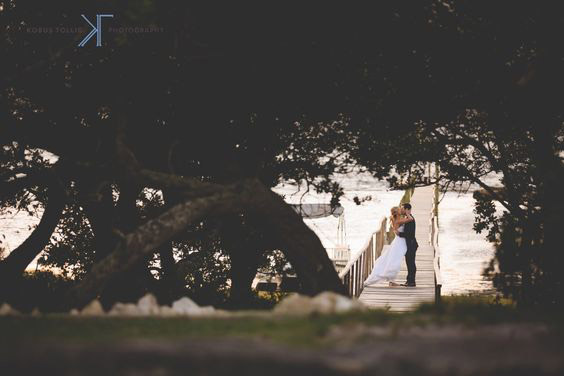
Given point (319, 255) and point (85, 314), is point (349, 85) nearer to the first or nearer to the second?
point (319, 255)

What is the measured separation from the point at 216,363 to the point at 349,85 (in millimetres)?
7887

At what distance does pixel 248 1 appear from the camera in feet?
38.0

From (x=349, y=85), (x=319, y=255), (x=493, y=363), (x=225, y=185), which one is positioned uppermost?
(x=349, y=85)

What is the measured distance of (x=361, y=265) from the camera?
68.4ft

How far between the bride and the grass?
38.1 ft

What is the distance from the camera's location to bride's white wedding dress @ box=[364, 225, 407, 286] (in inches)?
803

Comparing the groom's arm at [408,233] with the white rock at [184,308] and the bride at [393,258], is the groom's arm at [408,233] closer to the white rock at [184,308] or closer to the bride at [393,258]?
the bride at [393,258]

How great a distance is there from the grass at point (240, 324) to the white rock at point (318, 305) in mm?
462

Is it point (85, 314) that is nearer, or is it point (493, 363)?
point (493, 363)

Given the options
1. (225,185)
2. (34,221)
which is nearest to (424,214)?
(34,221)

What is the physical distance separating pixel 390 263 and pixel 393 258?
24cm

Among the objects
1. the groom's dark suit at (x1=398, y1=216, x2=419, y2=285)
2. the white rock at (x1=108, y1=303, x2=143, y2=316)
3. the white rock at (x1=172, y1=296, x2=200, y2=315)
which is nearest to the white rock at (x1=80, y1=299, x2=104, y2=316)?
the white rock at (x1=108, y1=303, x2=143, y2=316)

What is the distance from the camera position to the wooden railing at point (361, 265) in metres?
18.1

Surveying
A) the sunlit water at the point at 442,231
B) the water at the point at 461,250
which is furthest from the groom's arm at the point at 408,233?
the water at the point at 461,250
